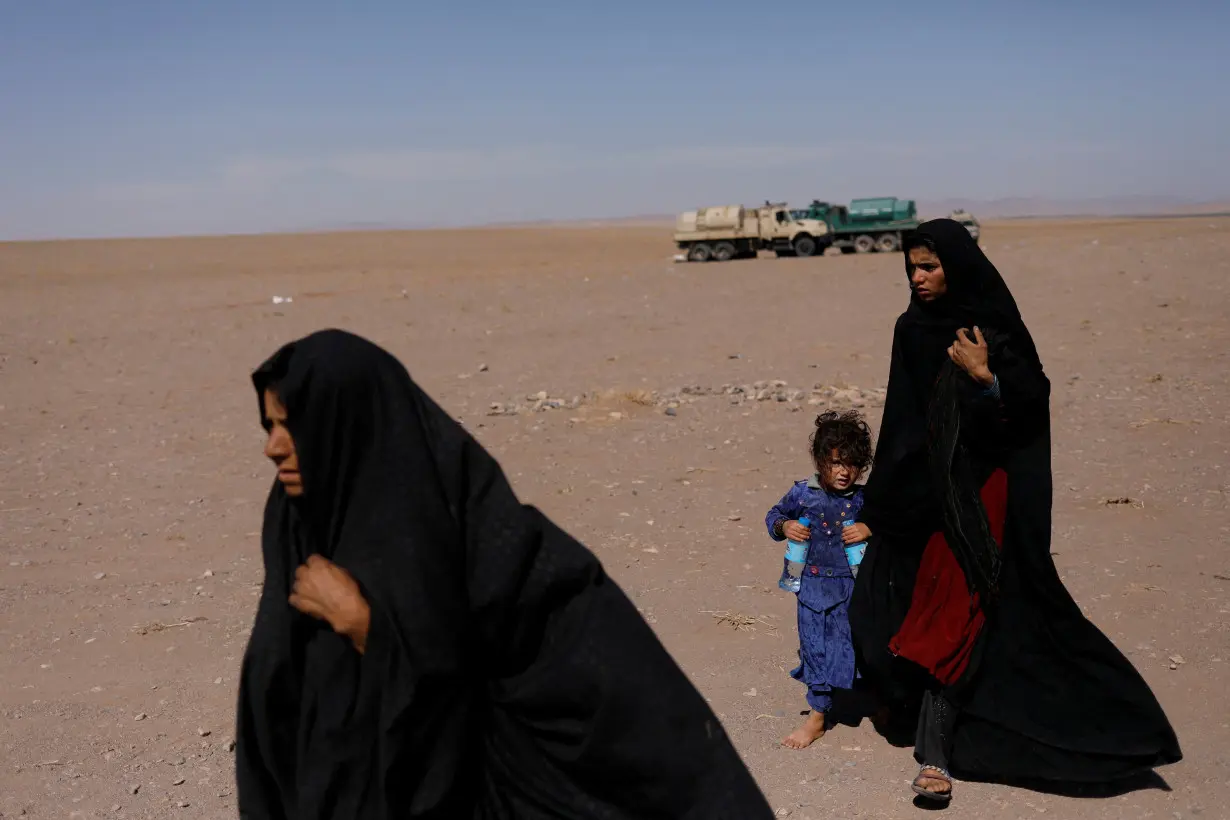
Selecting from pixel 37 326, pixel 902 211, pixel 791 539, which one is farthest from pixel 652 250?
pixel 791 539

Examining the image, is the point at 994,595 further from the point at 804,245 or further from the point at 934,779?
the point at 804,245

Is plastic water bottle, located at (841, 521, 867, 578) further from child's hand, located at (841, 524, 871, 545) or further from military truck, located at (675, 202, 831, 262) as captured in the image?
military truck, located at (675, 202, 831, 262)

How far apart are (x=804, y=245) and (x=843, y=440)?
94.4 feet

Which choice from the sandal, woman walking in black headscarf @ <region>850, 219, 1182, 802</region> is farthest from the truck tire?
the sandal

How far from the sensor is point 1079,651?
436cm

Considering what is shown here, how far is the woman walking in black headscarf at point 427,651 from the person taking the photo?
7.96 feet

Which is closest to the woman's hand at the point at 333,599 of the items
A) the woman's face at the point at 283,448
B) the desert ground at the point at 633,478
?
the woman's face at the point at 283,448

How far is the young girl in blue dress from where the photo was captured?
474 cm

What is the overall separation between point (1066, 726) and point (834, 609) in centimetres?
90

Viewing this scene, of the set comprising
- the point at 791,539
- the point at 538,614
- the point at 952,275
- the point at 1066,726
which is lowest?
the point at 1066,726

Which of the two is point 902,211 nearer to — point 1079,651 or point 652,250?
point 652,250

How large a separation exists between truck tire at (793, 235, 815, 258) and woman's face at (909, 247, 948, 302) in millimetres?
28910

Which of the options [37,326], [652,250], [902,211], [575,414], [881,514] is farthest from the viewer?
[652,250]

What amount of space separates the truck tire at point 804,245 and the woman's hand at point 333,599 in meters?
31.0
